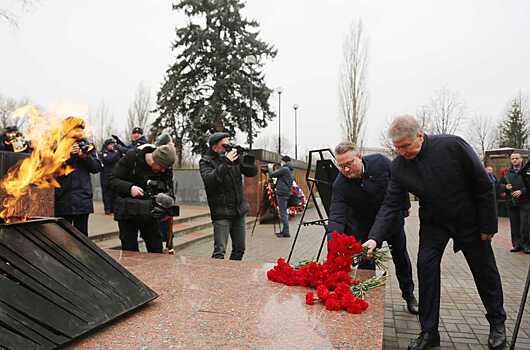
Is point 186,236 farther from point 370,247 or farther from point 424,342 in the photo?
point 424,342

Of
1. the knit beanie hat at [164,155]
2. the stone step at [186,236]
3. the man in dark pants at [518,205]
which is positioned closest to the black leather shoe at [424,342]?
the knit beanie hat at [164,155]

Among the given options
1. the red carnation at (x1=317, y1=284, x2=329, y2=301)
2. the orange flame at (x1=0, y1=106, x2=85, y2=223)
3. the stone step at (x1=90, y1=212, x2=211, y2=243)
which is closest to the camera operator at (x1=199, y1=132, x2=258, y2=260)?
the orange flame at (x1=0, y1=106, x2=85, y2=223)

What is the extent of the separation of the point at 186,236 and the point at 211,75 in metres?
16.8

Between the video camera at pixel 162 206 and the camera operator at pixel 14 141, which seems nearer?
the video camera at pixel 162 206

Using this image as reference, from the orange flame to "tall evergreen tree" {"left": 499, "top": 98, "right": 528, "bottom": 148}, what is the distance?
35.1m

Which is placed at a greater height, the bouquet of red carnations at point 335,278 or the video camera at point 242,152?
the video camera at point 242,152

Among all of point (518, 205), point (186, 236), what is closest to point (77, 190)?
point (186, 236)

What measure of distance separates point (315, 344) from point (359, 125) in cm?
2645

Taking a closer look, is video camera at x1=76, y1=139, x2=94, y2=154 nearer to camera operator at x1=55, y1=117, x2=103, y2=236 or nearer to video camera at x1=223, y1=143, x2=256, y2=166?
camera operator at x1=55, y1=117, x2=103, y2=236

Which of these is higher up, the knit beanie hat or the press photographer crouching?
the knit beanie hat

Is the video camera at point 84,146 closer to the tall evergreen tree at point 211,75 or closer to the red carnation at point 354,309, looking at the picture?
the red carnation at point 354,309

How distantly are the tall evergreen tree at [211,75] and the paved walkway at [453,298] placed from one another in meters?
15.1

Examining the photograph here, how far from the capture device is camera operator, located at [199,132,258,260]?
4.71 meters

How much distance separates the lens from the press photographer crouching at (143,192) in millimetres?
4031
